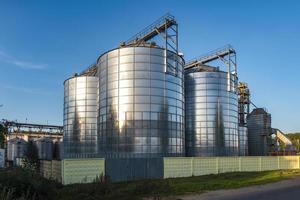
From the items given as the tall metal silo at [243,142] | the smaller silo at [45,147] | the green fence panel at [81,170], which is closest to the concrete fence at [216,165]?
the green fence panel at [81,170]

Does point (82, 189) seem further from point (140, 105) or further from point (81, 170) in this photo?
point (140, 105)

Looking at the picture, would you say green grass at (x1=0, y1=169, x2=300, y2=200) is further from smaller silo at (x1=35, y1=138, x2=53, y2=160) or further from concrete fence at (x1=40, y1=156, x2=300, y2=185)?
smaller silo at (x1=35, y1=138, x2=53, y2=160)

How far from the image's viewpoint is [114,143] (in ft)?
109

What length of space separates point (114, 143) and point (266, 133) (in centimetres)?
3317

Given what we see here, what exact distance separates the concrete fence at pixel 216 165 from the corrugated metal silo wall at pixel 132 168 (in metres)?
0.67

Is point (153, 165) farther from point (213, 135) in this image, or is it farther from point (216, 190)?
point (213, 135)

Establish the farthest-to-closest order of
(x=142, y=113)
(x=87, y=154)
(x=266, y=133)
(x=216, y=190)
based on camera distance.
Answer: (x=266, y=133)
(x=87, y=154)
(x=142, y=113)
(x=216, y=190)

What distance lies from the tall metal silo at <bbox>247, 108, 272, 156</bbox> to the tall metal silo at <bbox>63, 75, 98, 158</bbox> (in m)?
26.8

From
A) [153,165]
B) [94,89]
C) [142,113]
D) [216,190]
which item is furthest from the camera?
[94,89]

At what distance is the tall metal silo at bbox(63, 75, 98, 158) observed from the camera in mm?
44250

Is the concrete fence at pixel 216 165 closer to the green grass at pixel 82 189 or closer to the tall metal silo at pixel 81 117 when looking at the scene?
the green grass at pixel 82 189

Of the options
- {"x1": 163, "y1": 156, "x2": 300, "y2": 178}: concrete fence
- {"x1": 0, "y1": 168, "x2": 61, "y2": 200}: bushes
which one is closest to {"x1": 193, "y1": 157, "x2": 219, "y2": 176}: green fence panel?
{"x1": 163, "y1": 156, "x2": 300, "y2": 178}: concrete fence

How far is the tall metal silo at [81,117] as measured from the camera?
44250 mm

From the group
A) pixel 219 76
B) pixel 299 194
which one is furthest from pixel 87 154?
pixel 299 194
